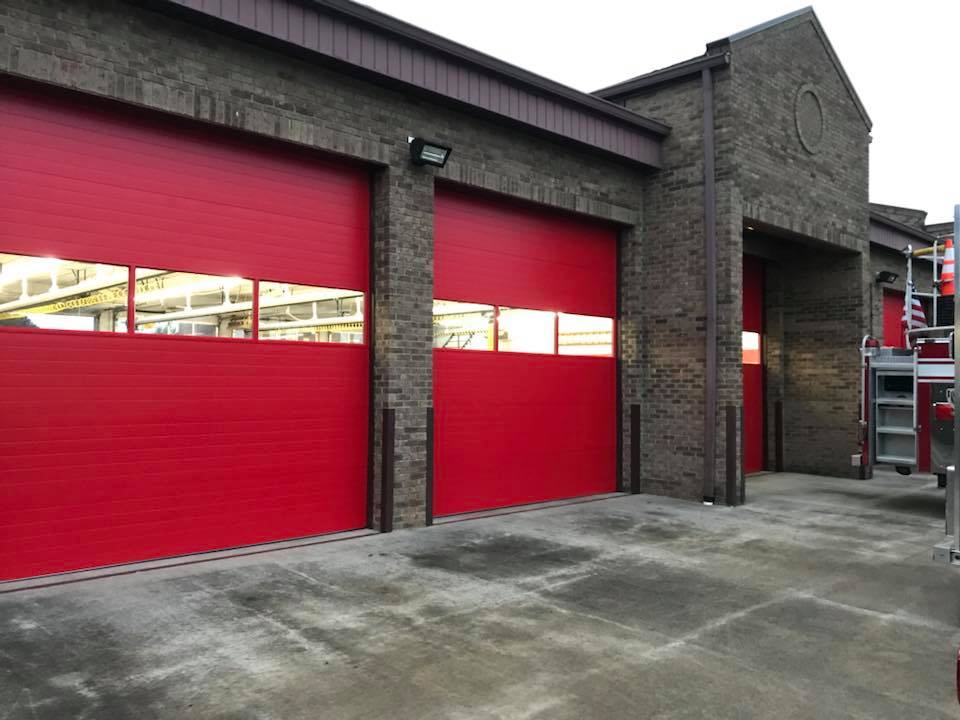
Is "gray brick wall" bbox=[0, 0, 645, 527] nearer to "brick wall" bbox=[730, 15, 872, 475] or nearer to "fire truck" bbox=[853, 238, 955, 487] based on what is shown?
"brick wall" bbox=[730, 15, 872, 475]

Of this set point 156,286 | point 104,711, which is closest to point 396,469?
point 156,286

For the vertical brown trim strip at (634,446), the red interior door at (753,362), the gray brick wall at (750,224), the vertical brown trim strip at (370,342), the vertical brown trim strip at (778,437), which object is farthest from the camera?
the vertical brown trim strip at (778,437)

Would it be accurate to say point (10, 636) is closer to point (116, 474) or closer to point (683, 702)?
point (116, 474)

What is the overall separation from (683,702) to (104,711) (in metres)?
3.36

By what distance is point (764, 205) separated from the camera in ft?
41.8

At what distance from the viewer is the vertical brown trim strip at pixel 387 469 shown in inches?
361

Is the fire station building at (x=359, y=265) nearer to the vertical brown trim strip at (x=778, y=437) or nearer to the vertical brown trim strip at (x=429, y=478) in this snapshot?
the vertical brown trim strip at (x=429, y=478)

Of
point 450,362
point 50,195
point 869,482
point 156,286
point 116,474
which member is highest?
point 50,195

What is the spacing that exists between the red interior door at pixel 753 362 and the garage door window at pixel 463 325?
7.59m

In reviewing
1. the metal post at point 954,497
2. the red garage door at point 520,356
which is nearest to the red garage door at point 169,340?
the red garage door at point 520,356

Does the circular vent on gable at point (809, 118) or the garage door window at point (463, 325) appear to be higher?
the circular vent on gable at point (809, 118)

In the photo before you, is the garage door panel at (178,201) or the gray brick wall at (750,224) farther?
the gray brick wall at (750,224)

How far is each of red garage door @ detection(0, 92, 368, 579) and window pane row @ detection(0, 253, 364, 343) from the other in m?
0.02

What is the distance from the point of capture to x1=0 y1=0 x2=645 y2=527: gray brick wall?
6.98 m
